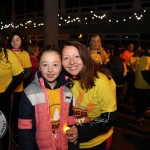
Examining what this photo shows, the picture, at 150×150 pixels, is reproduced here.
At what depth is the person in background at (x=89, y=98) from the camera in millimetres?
1864

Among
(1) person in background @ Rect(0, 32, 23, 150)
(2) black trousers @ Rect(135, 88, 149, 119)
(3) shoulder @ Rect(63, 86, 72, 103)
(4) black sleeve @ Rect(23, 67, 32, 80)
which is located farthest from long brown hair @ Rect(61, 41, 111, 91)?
(2) black trousers @ Rect(135, 88, 149, 119)

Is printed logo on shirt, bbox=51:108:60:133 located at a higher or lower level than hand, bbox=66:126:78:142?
higher

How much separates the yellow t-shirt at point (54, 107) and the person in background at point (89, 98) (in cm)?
13

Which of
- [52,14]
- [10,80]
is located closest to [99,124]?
[10,80]

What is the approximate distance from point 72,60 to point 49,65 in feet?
0.68

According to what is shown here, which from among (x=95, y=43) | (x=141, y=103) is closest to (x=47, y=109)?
(x=95, y=43)

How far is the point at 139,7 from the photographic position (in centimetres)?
1655

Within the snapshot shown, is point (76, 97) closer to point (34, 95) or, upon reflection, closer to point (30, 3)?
point (34, 95)

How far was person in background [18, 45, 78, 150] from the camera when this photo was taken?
1.78 m

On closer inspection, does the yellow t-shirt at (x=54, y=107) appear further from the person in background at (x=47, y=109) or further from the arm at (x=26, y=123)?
the arm at (x=26, y=123)

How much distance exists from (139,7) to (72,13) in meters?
6.19

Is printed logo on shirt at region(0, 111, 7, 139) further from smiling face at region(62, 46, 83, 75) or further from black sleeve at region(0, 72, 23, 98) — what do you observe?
smiling face at region(62, 46, 83, 75)

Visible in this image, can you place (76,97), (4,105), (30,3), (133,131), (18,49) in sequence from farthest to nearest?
(30,3) → (133,131) → (18,49) → (4,105) → (76,97)

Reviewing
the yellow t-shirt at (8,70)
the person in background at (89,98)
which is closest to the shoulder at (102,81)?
the person in background at (89,98)
